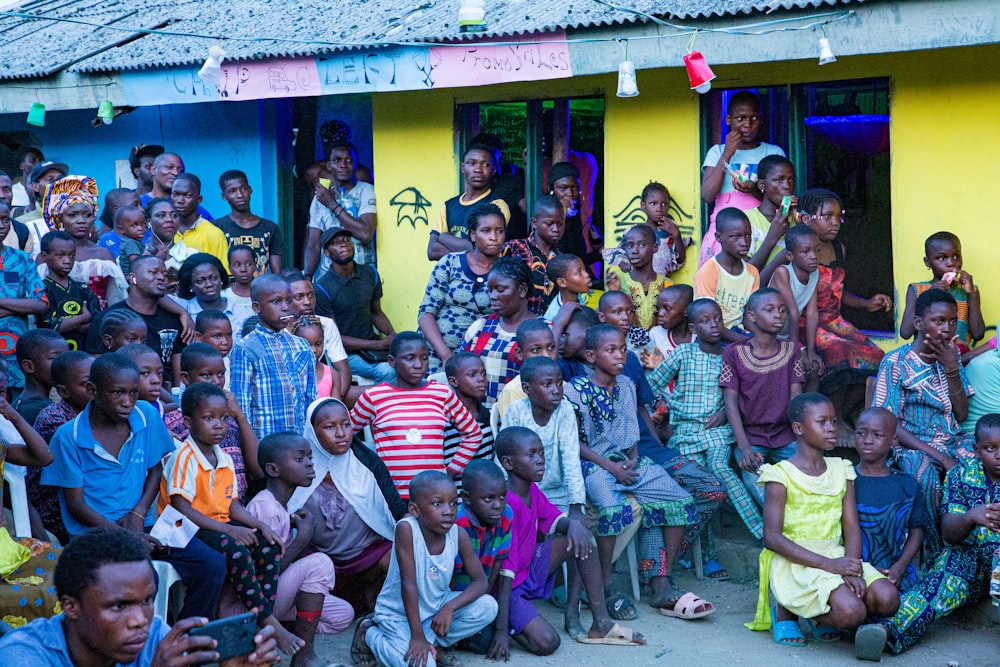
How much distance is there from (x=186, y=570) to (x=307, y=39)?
4719mm

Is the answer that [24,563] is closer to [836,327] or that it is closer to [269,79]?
[836,327]

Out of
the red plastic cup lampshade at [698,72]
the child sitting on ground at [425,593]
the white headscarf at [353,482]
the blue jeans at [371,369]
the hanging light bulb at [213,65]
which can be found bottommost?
the child sitting on ground at [425,593]

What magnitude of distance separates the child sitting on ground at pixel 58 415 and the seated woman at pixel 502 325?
2057 millimetres

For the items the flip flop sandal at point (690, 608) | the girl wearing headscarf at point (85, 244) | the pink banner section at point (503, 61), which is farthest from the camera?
→ the girl wearing headscarf at point (85, 244)

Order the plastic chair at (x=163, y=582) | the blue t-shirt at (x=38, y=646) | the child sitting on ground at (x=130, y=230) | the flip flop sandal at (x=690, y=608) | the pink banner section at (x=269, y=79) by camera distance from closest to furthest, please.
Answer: the blue t-shirt at (x=38, y=646), the plastic chair at (x=163, y=582), the flip flop sandal at (x=690, y=608), the child sitting on ground at (x=130, y=230), the pink banner section at (x=269, y=79)

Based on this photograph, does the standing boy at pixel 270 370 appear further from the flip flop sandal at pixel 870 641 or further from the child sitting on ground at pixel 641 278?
the flip flop sandal at pixel 870 641

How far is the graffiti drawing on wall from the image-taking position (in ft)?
29.7

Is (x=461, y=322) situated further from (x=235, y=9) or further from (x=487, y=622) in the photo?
(x=235, y=9)

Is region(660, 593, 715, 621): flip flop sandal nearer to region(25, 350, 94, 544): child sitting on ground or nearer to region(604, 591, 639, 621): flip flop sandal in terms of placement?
region(604, 591, 639, 621): flip flop sandal

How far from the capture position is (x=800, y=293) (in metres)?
6.94

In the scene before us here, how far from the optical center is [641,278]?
737cm

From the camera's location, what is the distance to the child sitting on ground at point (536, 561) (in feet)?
18.0

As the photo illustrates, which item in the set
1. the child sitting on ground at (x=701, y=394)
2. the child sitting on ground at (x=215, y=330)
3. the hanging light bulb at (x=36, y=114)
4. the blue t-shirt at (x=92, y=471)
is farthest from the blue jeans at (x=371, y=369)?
the hanging light bulb at (x=36, y=114)

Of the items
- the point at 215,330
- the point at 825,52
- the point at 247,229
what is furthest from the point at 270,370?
the point at 825,52
